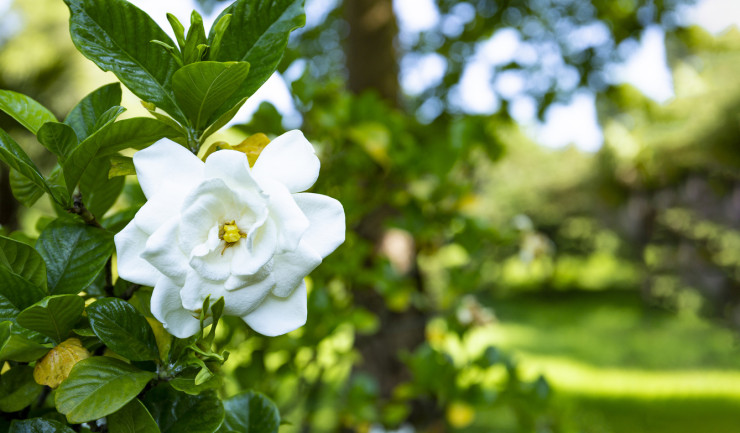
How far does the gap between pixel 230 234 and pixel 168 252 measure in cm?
3

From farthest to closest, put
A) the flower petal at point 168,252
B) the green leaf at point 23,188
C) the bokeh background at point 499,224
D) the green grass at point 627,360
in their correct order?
the green grass at point 627,360
the bokeh background at point 499,224
the green leaf at point 23,188
the flower petal at point 168,252

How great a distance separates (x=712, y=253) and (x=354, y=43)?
17.9 ft

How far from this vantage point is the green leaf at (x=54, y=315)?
0.33 m

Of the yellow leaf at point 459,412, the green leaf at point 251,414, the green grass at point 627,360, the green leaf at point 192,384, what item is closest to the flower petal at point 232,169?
the green leaf at point 192,384

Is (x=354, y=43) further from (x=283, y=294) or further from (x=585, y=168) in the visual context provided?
(x=585, y=168)

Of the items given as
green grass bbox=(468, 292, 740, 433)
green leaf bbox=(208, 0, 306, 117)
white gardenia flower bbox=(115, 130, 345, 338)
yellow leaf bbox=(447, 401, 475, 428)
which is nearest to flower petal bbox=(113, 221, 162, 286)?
white gardenia flower bbox=(115, 130, 345, 338)

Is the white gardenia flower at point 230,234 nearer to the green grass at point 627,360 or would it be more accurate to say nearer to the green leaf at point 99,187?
the green leaf at point 99,187

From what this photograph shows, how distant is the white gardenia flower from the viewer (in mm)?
312

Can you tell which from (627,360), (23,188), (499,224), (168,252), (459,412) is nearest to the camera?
(168,252)

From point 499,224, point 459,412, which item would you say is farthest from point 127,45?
point 499,224

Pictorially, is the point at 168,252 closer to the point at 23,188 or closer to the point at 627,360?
the point at 23,188

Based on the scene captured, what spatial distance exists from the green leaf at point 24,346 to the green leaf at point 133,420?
0.06 m

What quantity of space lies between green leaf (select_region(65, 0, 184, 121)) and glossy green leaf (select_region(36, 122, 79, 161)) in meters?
0.05

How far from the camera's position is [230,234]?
32 cm
